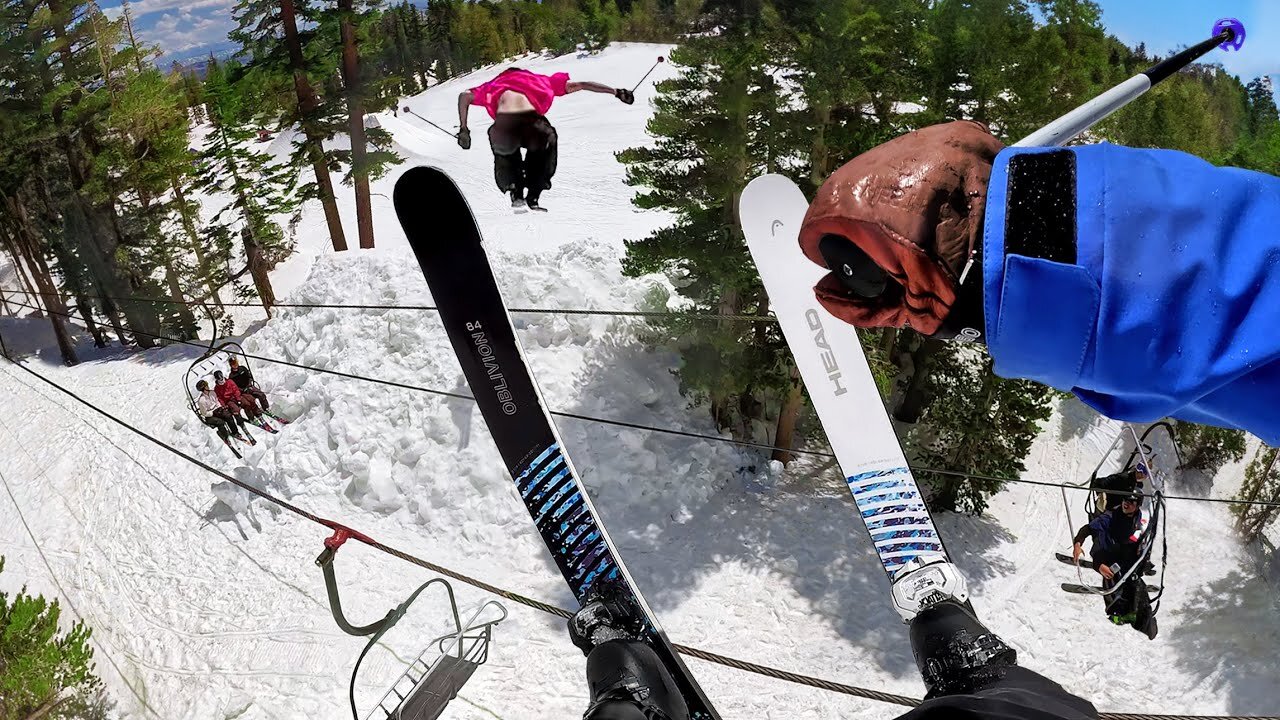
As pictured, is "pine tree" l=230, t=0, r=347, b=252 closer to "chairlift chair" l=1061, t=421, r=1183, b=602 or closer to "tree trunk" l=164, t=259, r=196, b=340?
"tree trunk" l=164, t=259, r=196, b=340

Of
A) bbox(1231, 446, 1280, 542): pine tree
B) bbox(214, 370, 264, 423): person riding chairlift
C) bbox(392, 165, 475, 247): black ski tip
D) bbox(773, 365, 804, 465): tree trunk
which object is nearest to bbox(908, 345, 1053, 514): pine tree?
bbox(773, 365, 804, 465): tree trunk

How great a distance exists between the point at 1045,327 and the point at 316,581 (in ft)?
42.1

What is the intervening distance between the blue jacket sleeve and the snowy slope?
397 inches

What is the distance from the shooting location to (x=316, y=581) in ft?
38.6

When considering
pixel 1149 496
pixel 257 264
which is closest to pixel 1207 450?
pixel 1149 496

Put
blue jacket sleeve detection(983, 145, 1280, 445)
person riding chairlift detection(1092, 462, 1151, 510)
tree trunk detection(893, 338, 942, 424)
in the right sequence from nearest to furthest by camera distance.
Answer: blue jacket sleeve detection(983, 145, 1280, 445)
person riding chairlift detection(1092, 462, 1151, 510)
tree trunk detection(893, 338, 942, 424)

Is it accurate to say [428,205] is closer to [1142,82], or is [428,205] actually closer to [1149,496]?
[1142,82]

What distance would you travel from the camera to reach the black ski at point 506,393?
476 centimetres

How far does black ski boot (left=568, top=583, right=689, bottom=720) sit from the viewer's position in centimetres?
304

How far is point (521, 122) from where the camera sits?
11.0m

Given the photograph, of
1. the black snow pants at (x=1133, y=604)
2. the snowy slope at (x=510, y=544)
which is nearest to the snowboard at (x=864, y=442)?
the black snow pants at (x=1133, y=604)

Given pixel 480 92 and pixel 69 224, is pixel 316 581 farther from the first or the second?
pixel 69 224

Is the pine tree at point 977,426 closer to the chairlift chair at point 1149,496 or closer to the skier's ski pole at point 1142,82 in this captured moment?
the chairlift chair at point 1149,496

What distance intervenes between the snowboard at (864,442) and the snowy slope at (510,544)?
7143 mm
